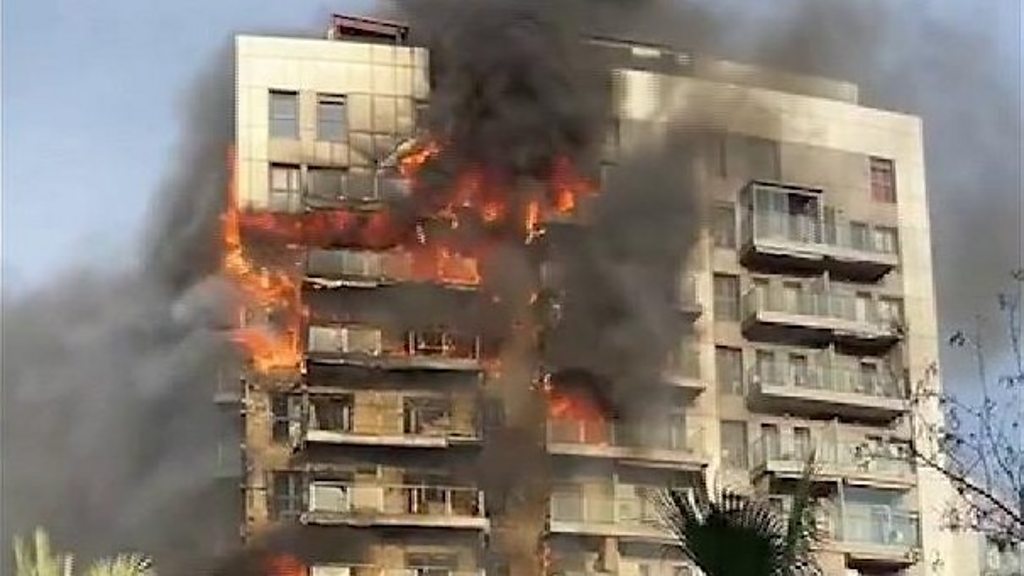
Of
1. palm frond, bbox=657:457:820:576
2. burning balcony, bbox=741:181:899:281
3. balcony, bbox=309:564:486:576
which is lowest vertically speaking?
palm frond, bbox=657:457:820:576

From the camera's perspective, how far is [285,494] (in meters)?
25.3

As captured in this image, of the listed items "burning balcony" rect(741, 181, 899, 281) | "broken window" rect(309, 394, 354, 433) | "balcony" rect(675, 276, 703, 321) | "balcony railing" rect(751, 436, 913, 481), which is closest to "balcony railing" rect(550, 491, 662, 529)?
"balcony railing" rect(751, 436, 913, 481)

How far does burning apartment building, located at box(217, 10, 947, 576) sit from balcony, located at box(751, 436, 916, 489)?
0.05 meters

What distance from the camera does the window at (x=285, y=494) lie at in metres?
25.3

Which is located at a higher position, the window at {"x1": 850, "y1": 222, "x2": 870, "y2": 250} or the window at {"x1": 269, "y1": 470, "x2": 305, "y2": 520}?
the window at {"x1": 850, "y1": 222, "x2": 870, "y2": 250}

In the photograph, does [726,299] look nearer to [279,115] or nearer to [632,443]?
[632,443]

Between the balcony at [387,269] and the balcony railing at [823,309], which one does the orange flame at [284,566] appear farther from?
the balcony railing at [823,309]

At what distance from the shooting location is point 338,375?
2625 cm

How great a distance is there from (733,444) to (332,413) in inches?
244

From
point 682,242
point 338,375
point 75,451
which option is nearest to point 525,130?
point 682,242

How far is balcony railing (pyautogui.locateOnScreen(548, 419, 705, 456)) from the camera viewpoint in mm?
26594

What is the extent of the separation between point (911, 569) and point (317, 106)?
38.1ft

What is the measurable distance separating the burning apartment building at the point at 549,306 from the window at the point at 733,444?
0.14 ft

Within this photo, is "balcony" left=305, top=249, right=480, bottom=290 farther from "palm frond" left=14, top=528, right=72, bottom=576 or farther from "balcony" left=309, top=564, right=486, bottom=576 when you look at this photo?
"palm frond" left=14, top=528, right=72, bottom=576
